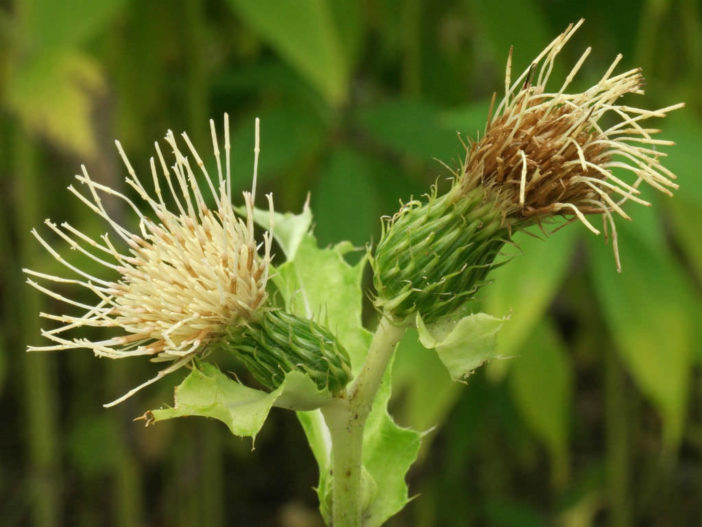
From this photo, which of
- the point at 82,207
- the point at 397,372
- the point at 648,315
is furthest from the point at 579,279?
the point at 82,207

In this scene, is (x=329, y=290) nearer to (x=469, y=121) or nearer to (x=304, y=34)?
(x=469, y=121)

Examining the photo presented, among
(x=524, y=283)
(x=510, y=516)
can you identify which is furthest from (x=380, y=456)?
(x=510, y=516)

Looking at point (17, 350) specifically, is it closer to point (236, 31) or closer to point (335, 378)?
point (236, 31)

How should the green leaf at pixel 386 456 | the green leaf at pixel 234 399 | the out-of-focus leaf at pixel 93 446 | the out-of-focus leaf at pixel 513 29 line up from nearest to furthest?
the green leaf at pixel 234 399
the green leaf at pixel 386 456
the out-of-focus leaf at pixel 513 29
the out-of-focus leaf at pixel 93 446

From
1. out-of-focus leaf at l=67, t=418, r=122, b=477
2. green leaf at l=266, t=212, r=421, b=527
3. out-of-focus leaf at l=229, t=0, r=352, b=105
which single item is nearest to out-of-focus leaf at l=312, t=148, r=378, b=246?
out-of-focus leaf at l=229, t=0, r=352, b=105

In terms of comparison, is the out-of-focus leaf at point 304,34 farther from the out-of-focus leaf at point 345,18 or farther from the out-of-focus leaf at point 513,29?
the out-of-focus leaf at point 513,29

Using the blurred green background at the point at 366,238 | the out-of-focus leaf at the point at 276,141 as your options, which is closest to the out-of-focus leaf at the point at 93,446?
the blurred green background at the point at 366,238

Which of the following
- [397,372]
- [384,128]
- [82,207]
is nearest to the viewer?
[397,372]
